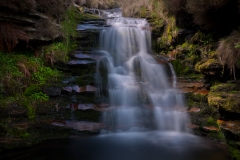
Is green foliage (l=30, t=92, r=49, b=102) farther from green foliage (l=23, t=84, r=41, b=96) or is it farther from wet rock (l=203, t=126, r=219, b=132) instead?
wet rock (l=203, t=126, r=219, b=132)

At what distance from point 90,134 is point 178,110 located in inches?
118

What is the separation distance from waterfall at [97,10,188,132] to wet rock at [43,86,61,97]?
1520 millimetres

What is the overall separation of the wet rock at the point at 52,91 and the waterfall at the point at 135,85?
152 centimetres

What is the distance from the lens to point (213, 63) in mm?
7652

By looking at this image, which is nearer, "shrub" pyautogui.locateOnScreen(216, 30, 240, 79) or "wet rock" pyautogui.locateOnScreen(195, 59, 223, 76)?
"shrub" pyautogui.locateOnScreen(216, 30, 240, 79)

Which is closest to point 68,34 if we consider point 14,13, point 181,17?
point 14,13

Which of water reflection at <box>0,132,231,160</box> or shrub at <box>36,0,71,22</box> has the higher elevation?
shrub at <box>36,0,71,22</box>

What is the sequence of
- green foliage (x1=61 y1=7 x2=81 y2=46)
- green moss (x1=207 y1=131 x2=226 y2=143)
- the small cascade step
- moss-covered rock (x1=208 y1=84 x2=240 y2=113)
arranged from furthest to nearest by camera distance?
green foliage (x1=61 y1=7 x2=81 y2=46) < the small cascade step < green moss (x1=207 y1=131 x2=226 y2=143) < moss-covered rock (x1=208 y1=84 x2=240 y2=113)

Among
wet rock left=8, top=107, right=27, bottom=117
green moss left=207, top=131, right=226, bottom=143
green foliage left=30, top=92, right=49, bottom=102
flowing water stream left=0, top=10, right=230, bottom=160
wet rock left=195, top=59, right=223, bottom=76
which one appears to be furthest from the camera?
green foliage left=30, top=92, right=49, bottom=102

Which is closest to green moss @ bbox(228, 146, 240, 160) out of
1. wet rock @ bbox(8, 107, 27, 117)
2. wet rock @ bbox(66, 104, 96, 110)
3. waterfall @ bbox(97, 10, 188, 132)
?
waterfall @ bbox(97, 10, 188, 132)

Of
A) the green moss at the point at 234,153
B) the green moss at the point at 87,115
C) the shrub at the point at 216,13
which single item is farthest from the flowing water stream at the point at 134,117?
the shrub at the point at 216,13

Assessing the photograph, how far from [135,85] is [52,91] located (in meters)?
2.94

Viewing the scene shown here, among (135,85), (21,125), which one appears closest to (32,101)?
(21,125)

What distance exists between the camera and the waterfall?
25.5 feet
